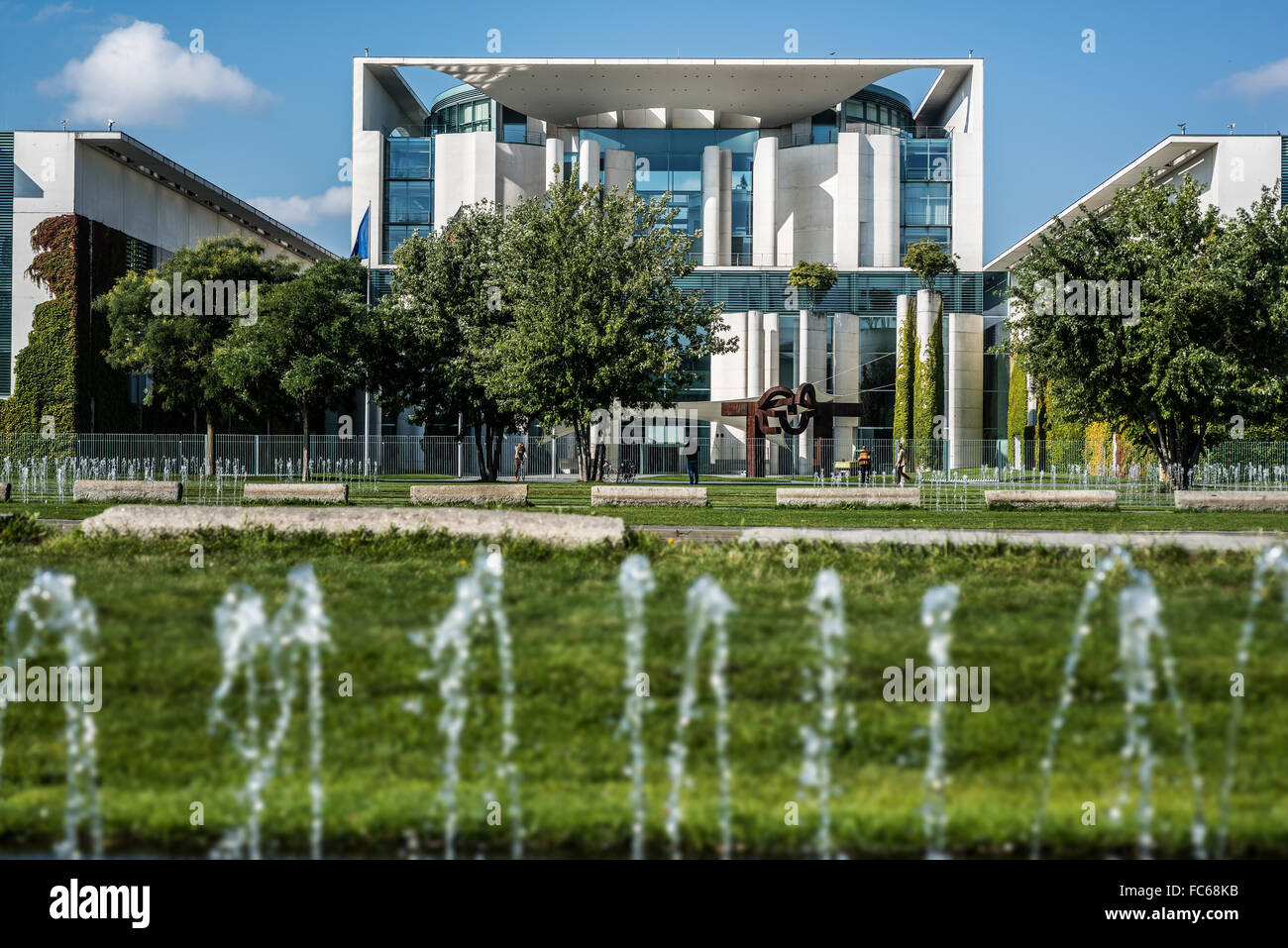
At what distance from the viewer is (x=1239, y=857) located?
4418 mm

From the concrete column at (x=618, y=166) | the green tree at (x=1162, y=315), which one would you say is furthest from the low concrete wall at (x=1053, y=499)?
the concrete column at (x=618, y=166)

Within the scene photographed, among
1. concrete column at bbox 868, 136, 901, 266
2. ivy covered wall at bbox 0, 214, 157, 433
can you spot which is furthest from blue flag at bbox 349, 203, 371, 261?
concrete column at bbox 868, 136, 901, 266

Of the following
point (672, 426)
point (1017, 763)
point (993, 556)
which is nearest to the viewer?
point (1017, 763)

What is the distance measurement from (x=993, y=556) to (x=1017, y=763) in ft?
15.3

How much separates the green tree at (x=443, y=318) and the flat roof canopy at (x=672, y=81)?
23048mm

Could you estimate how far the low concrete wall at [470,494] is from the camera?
784 inches

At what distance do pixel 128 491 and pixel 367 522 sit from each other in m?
13.5

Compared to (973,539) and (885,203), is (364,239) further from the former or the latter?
(973,539)

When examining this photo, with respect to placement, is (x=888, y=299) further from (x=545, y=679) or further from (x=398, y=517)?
(x=545, y=679)

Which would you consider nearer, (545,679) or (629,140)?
(545,679)

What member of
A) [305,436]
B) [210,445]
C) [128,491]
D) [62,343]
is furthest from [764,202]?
[128,491]

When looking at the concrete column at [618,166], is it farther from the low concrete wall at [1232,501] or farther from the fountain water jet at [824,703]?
the fountain water jet at [824,703]
